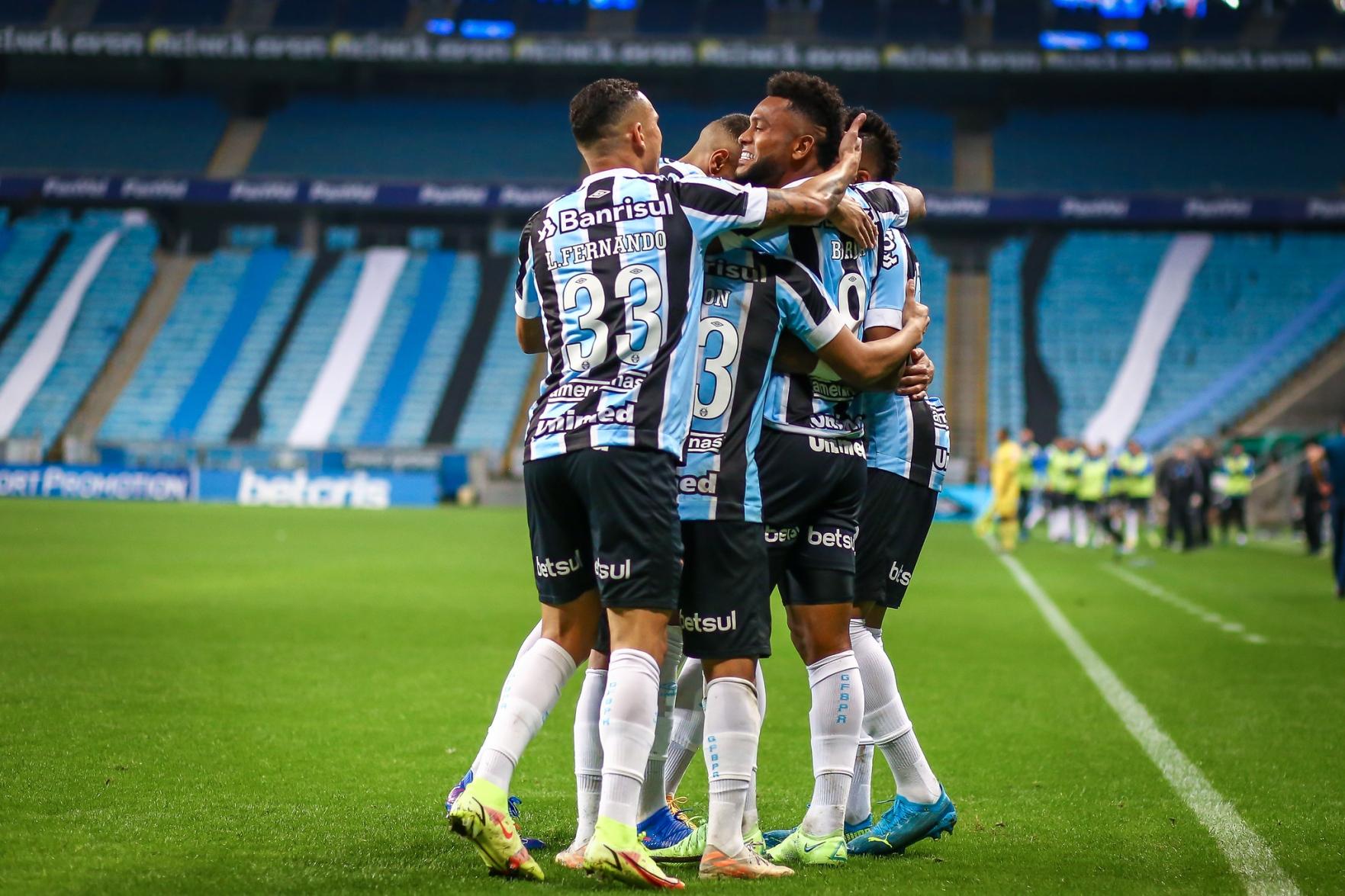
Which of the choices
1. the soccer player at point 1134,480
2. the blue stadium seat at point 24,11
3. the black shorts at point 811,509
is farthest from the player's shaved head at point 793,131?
the blue stadium seat at point 24,11

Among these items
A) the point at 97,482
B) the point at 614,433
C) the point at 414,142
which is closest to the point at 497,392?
the point at 414,142

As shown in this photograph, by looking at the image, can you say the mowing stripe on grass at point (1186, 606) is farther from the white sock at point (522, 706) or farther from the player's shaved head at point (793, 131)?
the white sock at point (522, 706)

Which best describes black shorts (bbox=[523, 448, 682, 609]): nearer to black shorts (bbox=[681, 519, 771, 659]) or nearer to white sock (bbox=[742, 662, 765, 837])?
black shorts (bbox=[681, 519, 771, 659])

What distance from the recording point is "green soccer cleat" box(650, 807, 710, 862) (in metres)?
4.51

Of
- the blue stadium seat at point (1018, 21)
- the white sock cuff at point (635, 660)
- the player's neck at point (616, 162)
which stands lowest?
the white sock cuff at point (635, 660)

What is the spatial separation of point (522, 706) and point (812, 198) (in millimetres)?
1676

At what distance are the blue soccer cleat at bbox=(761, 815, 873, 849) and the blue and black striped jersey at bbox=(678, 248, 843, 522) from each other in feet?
3.74

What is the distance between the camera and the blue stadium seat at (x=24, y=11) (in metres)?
42.6

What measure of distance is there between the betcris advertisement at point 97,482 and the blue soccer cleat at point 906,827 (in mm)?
29663

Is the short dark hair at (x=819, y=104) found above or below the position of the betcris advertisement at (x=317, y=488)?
above

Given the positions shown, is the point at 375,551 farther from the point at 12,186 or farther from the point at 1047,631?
the point at 12,186

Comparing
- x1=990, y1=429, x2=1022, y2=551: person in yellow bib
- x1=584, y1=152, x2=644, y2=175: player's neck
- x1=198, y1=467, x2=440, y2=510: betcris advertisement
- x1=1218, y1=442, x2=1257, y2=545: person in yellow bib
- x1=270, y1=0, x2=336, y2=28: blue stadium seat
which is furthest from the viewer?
x1=270, y1=0, x2=336, y2=28: blue stadium seat

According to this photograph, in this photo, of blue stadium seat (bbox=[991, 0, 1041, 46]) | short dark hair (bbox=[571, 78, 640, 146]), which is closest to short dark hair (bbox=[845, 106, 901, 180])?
short dark hair (bbox=[571, 78, 640, 146])

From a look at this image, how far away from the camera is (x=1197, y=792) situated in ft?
18.4
